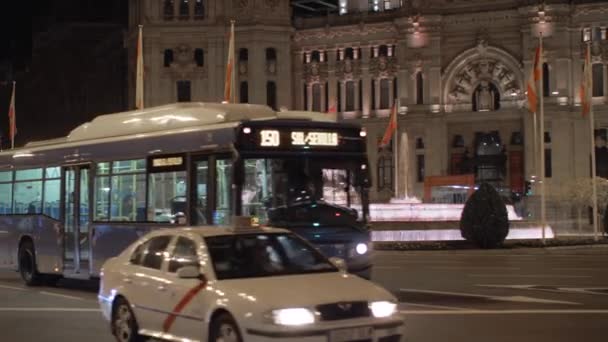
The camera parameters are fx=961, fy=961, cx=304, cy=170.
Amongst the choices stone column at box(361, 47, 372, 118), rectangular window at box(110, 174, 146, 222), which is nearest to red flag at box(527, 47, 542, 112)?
rectangular window at box(110, 174, 146, 222)

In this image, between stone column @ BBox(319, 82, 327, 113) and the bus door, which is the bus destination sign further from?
stone column @ BBox(319, 82, 327, 113)

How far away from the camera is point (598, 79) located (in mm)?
79750

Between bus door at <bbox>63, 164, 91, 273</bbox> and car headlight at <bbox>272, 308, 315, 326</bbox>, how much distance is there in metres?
10.7

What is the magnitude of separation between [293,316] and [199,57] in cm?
7837

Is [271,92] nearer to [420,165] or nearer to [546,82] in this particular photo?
[420,165]

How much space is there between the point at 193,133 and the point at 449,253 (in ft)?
71.7

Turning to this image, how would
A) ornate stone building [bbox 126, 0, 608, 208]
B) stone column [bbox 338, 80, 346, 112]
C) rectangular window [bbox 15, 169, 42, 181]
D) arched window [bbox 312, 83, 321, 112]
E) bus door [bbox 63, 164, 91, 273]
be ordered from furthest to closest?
arched window [bbox 312, 83, 321, 112] → stone column [bbox 338, 80, 346, 112] → ornate stone building [bbox 126, 0, 608, 208] → rectangular window [bbox 15, 169, 42, 181] → bus door [bbox 63, 164, 91, 273]

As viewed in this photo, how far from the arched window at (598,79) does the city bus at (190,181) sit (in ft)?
215

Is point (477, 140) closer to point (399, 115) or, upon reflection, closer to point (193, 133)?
point (399, 115)

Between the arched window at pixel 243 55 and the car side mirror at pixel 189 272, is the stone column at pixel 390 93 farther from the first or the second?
the car side mirror at pixel 189 272

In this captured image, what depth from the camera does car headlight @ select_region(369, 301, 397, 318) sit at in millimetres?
9773

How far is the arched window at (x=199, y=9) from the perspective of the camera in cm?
8625

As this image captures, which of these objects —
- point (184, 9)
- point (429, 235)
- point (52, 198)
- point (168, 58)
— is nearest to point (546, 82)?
point (184, 9)

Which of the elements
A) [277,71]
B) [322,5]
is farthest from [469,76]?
[322,5]
